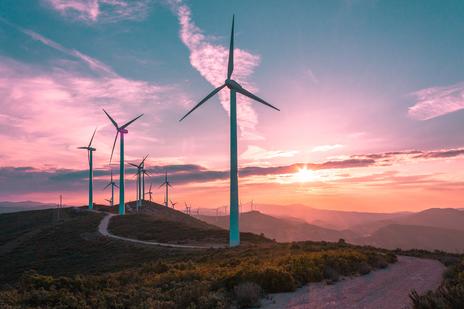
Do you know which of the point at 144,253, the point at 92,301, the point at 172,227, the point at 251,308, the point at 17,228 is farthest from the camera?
the point at 17,228

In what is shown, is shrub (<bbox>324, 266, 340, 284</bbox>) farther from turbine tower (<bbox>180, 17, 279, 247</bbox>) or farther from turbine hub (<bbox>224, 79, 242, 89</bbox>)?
turbine hub (<bbox>224, 79, 242, 89</bbox>)

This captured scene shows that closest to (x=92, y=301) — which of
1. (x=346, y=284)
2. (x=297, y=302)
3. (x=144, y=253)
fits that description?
(x=297, y=302)

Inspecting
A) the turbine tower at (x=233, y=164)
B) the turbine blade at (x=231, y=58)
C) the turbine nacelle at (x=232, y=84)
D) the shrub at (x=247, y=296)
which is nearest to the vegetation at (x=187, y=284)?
the shrub at (x=247, y=296)

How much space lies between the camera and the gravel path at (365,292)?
14.8 meters

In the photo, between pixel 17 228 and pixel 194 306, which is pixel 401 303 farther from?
pixel 17 228

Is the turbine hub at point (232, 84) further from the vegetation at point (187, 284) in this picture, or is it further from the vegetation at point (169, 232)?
the vegetation at point (187, 284)

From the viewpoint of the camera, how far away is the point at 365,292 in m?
17.4

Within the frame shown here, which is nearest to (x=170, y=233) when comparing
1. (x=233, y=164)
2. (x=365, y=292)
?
(x=233, y=164)

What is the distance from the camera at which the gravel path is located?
48.6ft

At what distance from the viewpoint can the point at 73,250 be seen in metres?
68.6

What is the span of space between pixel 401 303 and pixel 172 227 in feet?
255

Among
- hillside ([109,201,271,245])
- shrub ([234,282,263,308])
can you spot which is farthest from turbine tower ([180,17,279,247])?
shrub ([234,282,263,308])

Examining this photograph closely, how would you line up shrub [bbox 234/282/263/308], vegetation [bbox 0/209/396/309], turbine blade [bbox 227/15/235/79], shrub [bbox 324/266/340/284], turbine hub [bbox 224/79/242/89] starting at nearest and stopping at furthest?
shrub [bbox 234/282/263/308], vegetation [bbox 0/209/396/309], shrub [bbox 324/266/340/284], turbine hub [bbox 224/79/242/89], turbine blade [bbox 227/15/235/79]

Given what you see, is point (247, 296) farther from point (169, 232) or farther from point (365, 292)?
point (169, 232)
